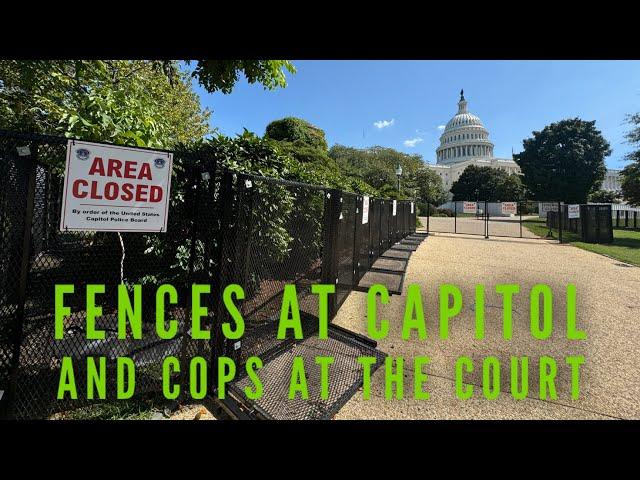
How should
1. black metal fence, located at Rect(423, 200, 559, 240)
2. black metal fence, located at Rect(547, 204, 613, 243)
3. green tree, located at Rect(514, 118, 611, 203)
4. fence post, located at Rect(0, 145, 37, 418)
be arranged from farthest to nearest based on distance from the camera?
green tree, located at Rect(514, 118, 611, 203) → black metal fence, located at Rect(423, 200, 559, 240) → black metal fence, located at Rect(547, 204, 613, 243) → fence post, located at Rect(0, 145, 37, 418)

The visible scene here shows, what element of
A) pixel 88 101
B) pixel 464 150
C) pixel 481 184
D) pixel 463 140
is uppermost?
pixel 463 140

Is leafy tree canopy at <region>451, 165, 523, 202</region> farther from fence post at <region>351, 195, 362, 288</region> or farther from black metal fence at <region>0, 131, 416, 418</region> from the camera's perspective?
black metal fence at <region>0, 131, 416, 418</region>

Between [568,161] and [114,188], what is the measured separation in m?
56.2

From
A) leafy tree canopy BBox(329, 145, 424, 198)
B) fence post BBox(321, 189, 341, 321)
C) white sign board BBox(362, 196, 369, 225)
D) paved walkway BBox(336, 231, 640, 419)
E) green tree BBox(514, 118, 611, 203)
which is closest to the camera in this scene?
paved walkway BBox(336, 231, 640, 419)

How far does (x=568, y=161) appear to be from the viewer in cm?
4350

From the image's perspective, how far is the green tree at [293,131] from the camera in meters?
15.4

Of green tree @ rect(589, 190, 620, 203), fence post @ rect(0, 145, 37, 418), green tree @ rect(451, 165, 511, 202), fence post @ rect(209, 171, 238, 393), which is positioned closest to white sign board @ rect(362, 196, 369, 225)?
fence post @ rect(209, 171, 238, 393)

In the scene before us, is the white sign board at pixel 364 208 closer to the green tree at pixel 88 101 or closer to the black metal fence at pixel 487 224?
the green tree at pixel 88 101

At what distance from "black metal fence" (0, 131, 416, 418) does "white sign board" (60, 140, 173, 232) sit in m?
0.19

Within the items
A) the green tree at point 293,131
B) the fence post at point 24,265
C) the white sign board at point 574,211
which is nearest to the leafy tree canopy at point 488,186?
the white sign board at point 574,211

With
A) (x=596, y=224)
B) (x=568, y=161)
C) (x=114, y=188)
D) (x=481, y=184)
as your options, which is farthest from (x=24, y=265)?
(x=481, y=184)

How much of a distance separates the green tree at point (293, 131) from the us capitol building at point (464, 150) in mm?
77279

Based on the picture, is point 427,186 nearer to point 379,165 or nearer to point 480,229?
point 379,165

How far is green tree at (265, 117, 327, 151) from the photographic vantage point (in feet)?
50.7
